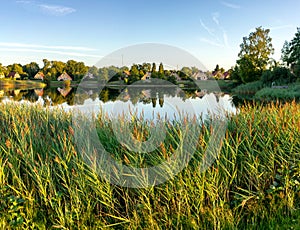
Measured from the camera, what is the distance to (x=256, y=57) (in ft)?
113

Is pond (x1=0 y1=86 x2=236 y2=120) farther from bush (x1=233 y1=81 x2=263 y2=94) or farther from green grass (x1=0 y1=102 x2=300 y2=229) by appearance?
bush (x1=233 y1=81 x2=263 y2=94)

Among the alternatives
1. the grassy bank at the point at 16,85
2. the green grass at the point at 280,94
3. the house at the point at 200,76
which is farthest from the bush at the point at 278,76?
the grassy bank at the point at 16,85

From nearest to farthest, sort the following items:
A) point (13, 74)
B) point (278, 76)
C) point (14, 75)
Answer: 1. point (278, 76)
2. point (14, 75)
3. point (13, 74)

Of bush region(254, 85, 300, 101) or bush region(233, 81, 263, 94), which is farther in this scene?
bush region(233, 81, 263, 94)

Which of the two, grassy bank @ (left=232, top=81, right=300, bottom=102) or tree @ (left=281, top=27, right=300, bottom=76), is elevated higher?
tree @ (left=281, top=27, right=300, bottom=76)

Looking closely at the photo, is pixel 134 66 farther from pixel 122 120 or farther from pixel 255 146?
pixel 255 146

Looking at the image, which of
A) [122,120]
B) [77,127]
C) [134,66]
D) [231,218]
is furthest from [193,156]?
[134,66]

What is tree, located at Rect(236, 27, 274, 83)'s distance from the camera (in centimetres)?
3425

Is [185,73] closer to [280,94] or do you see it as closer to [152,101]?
[152,101]

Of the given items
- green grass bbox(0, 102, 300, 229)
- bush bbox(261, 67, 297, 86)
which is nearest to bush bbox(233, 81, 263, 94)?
bush bbox(261, 67, 297, 86)

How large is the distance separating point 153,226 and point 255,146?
1848 mm

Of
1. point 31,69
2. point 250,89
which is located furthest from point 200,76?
point 31,69

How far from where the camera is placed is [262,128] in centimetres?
393

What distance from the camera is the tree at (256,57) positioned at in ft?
112
